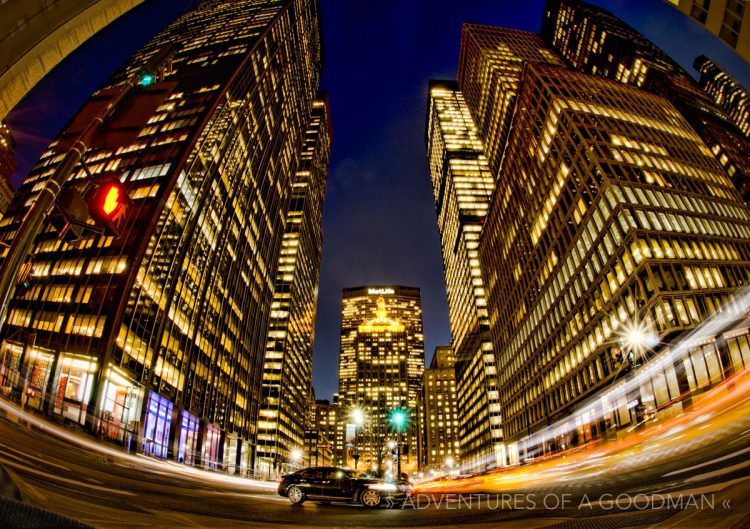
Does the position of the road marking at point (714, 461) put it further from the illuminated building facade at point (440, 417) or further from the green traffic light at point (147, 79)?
the illuminated building facade at point (440, 417)

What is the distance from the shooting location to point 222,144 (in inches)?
2506

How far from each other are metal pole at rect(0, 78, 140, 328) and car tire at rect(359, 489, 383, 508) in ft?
40.8

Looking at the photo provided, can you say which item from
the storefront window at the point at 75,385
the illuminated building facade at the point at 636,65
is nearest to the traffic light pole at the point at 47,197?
the storefront window at the point at 75,385

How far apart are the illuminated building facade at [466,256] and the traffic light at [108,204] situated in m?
111

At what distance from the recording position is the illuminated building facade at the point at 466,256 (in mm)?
111750

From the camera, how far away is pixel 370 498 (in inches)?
549

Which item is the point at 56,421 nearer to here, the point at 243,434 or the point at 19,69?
the point at 19,69

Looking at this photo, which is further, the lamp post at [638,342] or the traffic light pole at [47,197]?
the lamp post at [638,342]

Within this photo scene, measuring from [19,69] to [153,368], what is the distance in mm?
46635

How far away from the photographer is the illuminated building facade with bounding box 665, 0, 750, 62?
422 inches

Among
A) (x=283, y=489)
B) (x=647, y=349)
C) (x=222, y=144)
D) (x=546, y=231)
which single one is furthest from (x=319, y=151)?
(x=283, y=489)

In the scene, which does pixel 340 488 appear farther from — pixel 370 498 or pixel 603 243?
pixel 603 243

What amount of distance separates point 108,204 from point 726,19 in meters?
17.1

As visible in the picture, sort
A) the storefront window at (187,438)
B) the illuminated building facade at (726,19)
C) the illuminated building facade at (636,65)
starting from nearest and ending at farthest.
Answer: the illuminated building facade at (726,19) → the storefront window at (187,438) → the illuminated building facade at (636,65)
